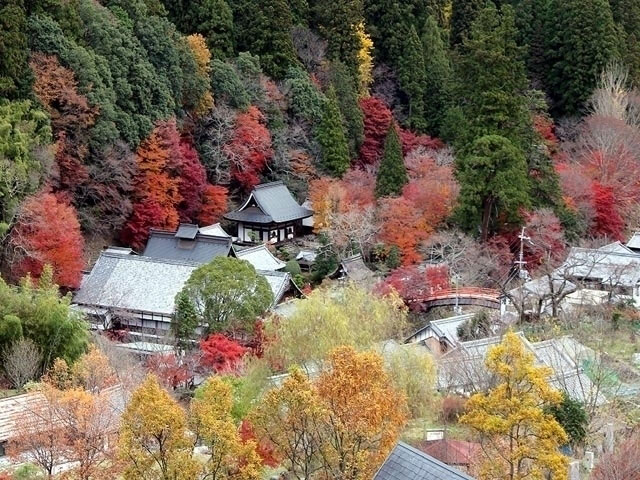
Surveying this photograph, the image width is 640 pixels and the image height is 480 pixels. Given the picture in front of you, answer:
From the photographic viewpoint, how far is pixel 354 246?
1221 inches

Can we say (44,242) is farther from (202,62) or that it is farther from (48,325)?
(202,62)

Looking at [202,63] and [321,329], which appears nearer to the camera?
[321,329]

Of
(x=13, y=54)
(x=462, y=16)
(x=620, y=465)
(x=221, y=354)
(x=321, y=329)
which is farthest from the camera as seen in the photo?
(x=462, y=16)

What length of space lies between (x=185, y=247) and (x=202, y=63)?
25.3 ft

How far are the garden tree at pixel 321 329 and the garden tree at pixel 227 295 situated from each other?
2422 millimetres

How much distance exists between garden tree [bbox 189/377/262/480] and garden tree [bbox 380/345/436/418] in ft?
18.6

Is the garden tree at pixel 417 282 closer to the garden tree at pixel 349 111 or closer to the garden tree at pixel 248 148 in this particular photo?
the garden tree at pixel 248 148

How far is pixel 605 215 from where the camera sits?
111ft

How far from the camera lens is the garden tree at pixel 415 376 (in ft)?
59.3

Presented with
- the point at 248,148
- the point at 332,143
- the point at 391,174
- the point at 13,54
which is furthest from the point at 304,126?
the point at 13,54

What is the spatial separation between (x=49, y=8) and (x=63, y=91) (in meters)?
2.62

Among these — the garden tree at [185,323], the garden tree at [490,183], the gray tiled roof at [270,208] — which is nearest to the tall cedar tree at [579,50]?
the garden tree at [490,183]

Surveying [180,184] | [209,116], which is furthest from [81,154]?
[209,116]

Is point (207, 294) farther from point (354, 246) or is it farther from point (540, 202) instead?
point (540, 202)
